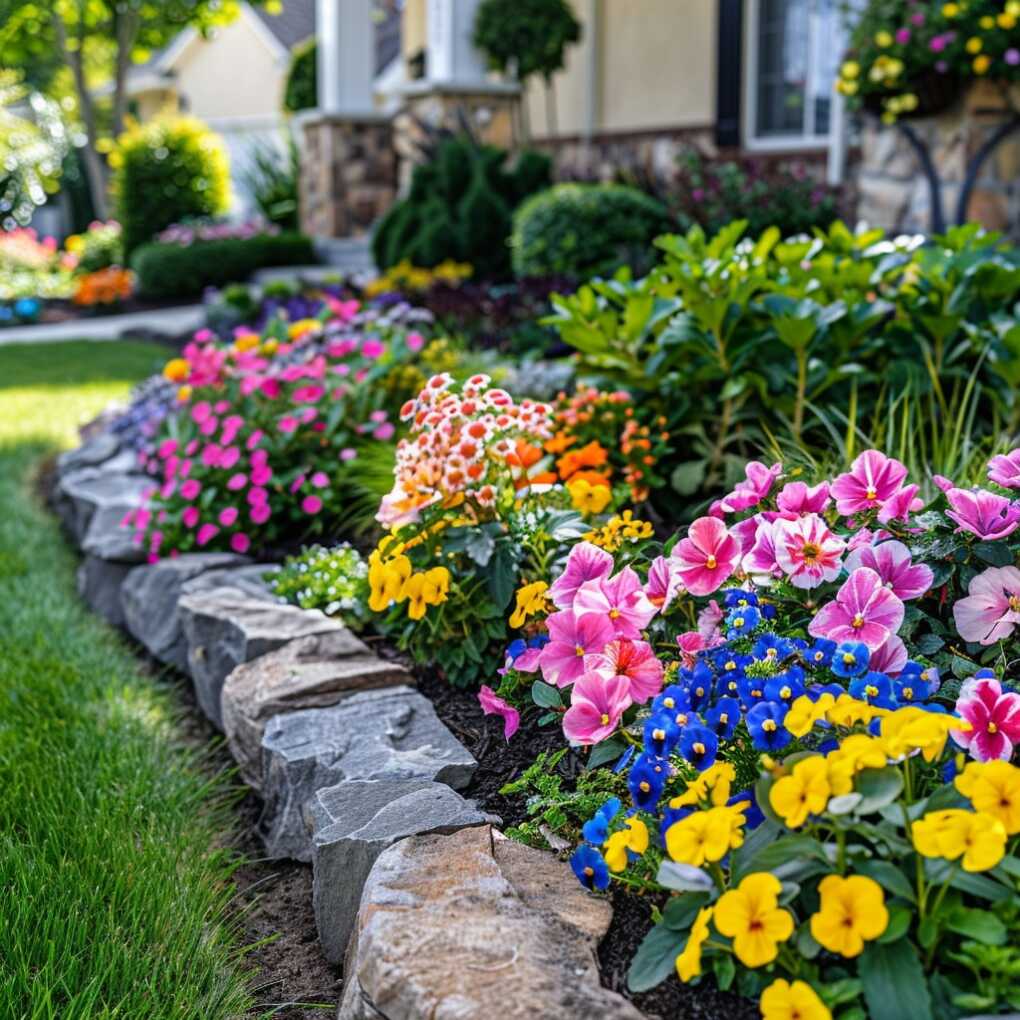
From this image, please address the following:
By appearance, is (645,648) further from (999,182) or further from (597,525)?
(999,182)

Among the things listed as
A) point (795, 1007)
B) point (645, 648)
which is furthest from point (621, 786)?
point (795, 1007)

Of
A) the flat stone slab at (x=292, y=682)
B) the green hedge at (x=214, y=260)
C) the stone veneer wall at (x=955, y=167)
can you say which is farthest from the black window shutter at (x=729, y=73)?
the flat stone slab at (x=292, y=682)

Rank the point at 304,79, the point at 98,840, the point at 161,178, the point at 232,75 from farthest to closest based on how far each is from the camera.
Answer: the point at 232,75 < the point at 304,79 < the point at 161,178 < the point at 98,840

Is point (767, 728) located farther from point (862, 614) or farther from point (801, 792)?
point (862, 614)

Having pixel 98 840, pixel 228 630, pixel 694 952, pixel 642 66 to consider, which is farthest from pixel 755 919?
pixel 642 66

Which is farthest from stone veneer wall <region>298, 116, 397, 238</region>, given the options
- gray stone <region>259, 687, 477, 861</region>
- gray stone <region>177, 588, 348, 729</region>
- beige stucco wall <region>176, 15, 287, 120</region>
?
beige stucco wall <region>176, 15, 287, 120</region>

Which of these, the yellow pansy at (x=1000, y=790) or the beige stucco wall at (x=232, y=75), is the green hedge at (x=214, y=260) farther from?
the beige stucco wall at (x=232, y=75)

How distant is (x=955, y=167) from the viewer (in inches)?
230

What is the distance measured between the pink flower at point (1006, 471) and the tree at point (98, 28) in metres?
17.0

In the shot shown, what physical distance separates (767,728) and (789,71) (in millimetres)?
8482

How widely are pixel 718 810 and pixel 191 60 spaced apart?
28.3 m

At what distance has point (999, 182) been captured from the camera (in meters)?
5.84

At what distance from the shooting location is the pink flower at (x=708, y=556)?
1938 mm

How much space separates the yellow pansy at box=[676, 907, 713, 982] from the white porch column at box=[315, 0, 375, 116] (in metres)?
10.5
